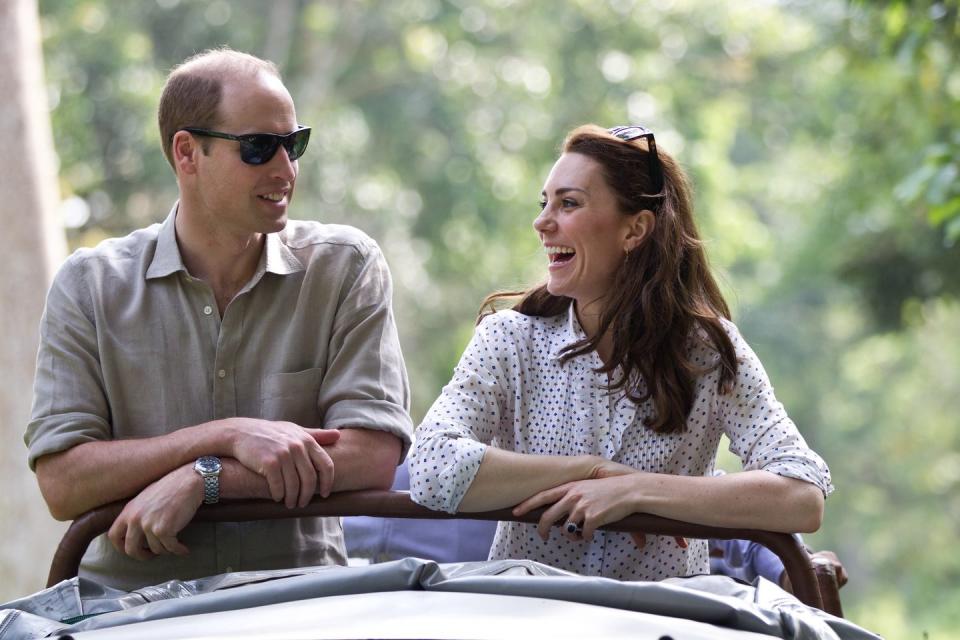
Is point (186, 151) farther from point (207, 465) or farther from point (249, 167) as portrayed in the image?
point (207, 465)

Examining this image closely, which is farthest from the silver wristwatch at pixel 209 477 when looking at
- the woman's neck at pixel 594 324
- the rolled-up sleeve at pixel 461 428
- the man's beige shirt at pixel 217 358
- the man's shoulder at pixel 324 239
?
the woman's neck at pixel 594 324

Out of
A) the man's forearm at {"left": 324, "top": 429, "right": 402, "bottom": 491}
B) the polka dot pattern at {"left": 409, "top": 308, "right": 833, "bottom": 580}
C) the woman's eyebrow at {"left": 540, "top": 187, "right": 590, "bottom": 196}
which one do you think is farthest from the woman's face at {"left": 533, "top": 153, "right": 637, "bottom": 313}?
the man's forearm at {"left": 324, "top": 429, "right": 402, "bottom": 491}

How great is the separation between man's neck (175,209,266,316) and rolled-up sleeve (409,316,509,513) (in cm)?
53

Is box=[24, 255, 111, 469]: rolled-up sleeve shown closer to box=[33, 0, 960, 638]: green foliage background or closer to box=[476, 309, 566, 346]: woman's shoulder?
box=[476, 309, 566, 346]: woman's shoulder

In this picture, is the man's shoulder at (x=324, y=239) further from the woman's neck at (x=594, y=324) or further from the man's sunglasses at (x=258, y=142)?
the woman's neck at (x=594, y=324)

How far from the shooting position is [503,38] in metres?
15.6

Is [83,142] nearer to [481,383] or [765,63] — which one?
[765,63]

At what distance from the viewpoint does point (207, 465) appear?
8.69ft

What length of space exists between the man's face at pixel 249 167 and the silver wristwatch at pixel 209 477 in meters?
0.59

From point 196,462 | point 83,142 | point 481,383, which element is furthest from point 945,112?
point 83,142

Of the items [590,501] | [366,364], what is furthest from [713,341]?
[366,364]

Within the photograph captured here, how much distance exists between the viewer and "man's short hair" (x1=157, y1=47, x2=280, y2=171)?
2.99 m

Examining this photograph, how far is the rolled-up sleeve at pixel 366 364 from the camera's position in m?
2.90

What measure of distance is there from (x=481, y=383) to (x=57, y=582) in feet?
3.07
